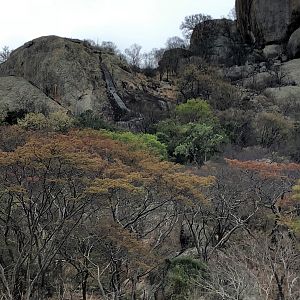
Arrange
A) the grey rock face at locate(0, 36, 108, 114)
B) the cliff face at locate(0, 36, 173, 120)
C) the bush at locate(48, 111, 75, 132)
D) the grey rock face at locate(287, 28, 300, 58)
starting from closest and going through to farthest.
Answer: the bush at locate(48, 111, 75, 132) < the cliff face at locate(0, 36, 173, 120) < the grey rock face at locate(0, 36, 108, 114) < the grey rock face at locate(287, 28, 300, 58)

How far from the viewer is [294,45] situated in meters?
57.7

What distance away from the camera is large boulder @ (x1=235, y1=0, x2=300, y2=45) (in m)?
58.3

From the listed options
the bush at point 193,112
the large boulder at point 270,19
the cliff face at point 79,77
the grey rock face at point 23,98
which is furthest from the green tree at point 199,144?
the large boulder at point 270,19

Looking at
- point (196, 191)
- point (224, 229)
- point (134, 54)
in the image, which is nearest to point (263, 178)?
point (224, 229)

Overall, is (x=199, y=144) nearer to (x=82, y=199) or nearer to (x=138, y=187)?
(x=138, y=187)

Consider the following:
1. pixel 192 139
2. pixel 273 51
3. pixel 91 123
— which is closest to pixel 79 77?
pixel 91 123

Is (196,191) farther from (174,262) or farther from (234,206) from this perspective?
(234,206)

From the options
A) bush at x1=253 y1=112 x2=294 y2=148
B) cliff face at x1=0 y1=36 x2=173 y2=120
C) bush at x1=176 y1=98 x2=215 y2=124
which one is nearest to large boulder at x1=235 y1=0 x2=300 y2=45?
cliff face at x1=0 y1=36 x2=173 y2=120

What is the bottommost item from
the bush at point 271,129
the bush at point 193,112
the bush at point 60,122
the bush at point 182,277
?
the bush at point 182,277

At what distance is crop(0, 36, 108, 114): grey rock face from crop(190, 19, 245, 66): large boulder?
69.7 ft

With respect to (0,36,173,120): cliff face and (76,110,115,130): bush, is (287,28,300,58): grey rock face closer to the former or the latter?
(0,36,173,120): cliff face

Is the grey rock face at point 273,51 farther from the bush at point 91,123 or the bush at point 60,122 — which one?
the bush at point 60,122

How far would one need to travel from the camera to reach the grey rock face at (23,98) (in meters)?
37.9

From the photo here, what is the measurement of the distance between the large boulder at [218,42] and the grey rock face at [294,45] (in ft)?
19.1
